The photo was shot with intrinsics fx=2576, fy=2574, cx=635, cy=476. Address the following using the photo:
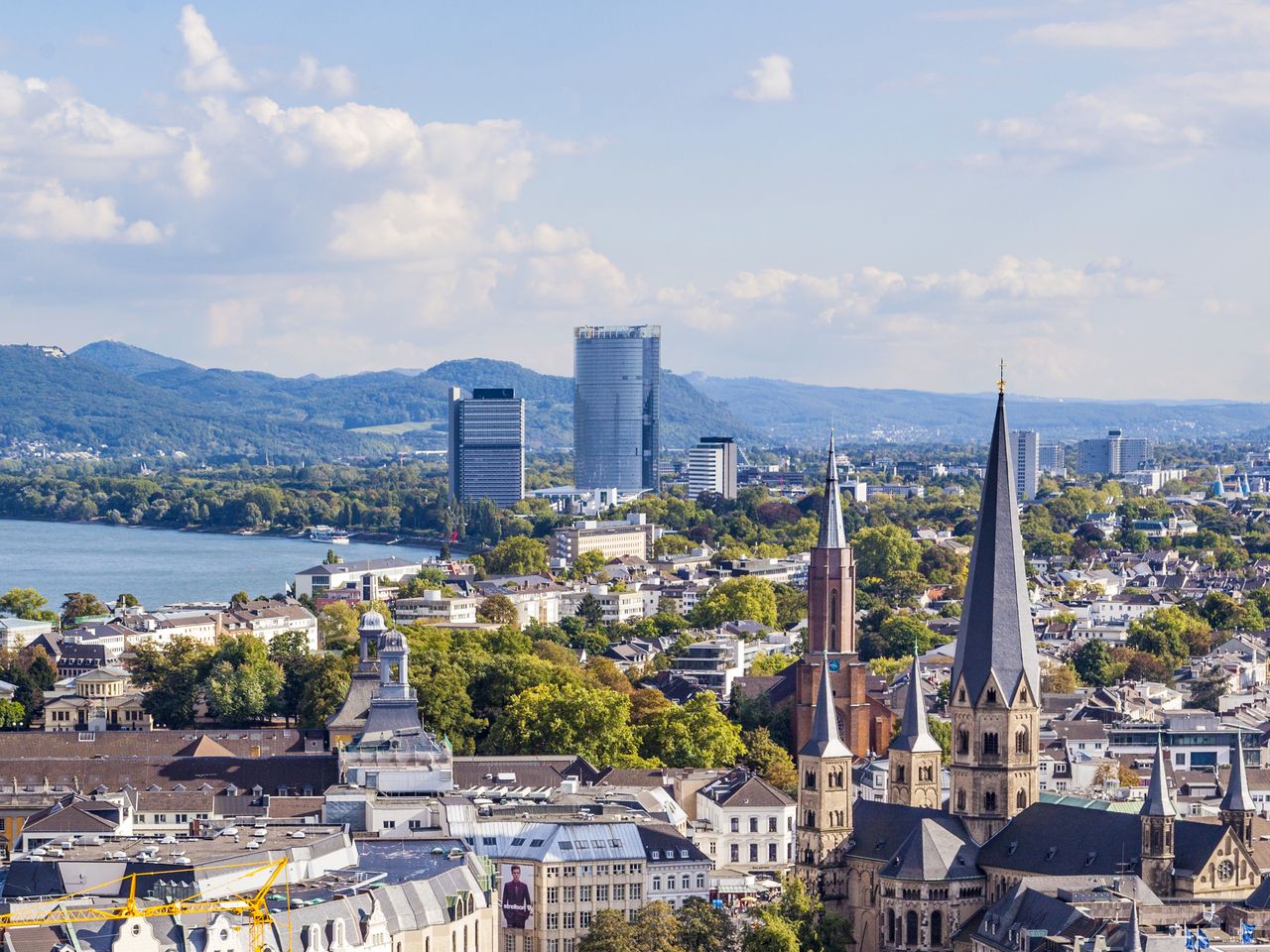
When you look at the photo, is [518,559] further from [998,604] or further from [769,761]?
[998,604]

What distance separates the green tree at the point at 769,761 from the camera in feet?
241

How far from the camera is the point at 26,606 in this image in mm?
127000

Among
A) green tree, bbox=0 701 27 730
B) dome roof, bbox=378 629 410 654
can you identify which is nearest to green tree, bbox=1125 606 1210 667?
dome roof, bbox=378 629 410 654

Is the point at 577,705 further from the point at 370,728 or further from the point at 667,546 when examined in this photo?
the point at 667,546

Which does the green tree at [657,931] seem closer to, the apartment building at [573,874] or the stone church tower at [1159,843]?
the apartment building at [573,874]

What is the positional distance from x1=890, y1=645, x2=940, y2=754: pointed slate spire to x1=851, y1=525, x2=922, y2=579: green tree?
82911 mm

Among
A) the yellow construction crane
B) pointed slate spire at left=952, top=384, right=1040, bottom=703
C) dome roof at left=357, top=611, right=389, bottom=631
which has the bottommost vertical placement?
the yellow construction crane

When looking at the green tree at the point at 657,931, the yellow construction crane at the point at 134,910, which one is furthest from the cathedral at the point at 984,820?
the yellow construction crane at the point at 134,910

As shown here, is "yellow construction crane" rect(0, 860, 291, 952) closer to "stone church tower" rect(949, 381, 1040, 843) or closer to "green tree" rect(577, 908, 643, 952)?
"green tree" rect(577, 908, 643, 952)

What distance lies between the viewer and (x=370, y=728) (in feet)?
218

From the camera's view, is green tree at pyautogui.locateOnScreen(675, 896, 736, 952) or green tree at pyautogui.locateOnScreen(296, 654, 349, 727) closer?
green tree at pyautogui.locateOnScreen(675, 896, 736, 952)

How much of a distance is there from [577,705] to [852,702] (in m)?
8.60

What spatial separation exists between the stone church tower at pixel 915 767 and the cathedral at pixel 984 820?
1.6 inches

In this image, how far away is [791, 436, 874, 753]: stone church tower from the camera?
77188mm
